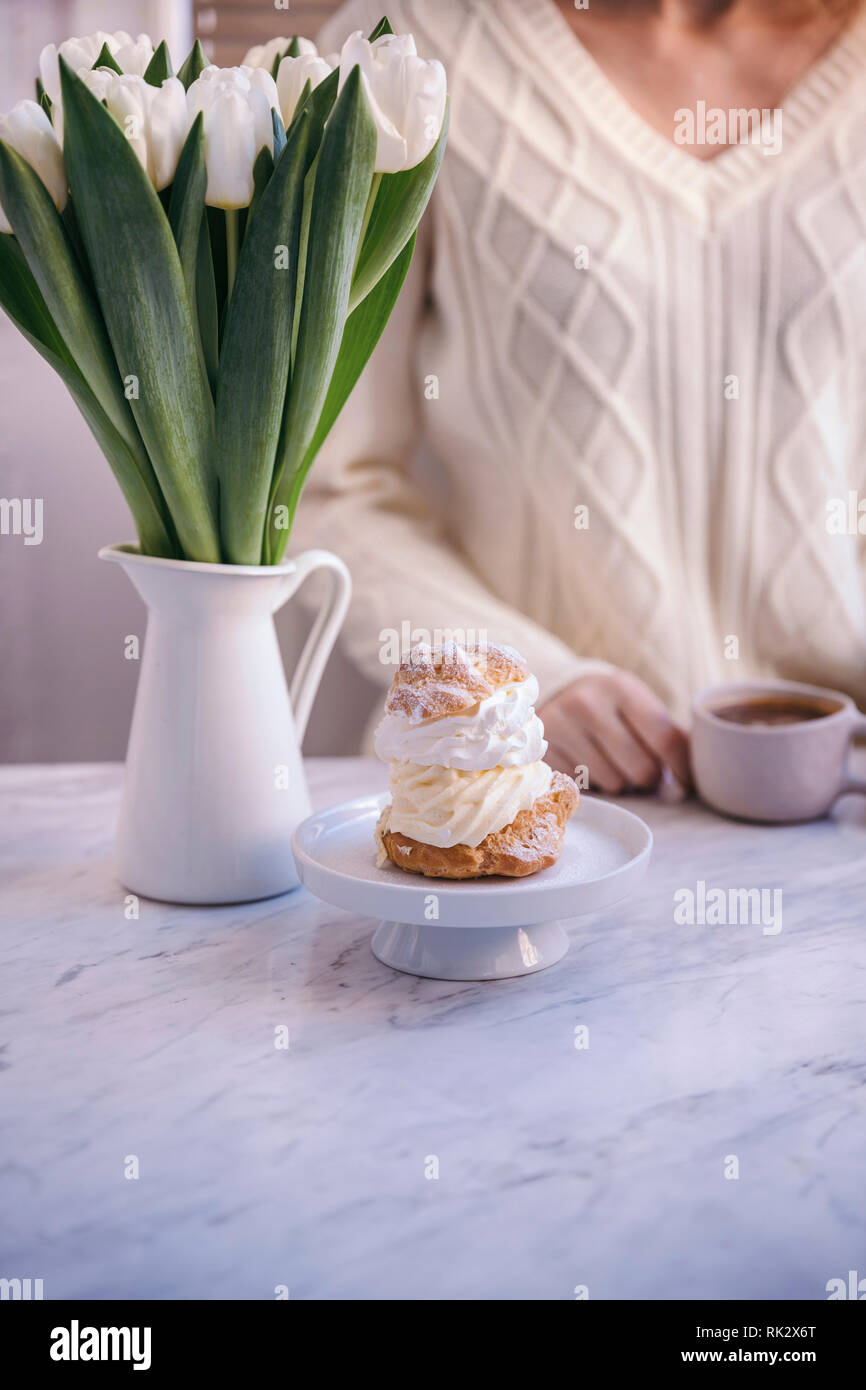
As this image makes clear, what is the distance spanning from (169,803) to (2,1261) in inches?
13.0

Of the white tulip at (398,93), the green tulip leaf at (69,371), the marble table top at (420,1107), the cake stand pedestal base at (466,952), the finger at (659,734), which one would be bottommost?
the marble table top at (420,1107)

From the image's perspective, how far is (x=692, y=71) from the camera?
47.9 inches

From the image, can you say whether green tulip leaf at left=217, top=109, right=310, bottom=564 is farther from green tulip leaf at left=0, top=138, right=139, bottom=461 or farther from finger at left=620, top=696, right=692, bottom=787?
finger at left=620, top=696, right=692, bottom=787

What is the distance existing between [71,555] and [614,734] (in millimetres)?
775

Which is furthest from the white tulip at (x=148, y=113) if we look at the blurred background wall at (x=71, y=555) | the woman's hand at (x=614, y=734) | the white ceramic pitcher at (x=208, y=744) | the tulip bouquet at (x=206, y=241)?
the blurred background wall at (x=71, y=555)

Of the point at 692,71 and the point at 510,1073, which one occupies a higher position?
the point at 692,71

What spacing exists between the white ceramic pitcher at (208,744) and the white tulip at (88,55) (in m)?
0.27

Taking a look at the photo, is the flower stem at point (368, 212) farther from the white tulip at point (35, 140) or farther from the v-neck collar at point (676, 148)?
the v-neck collar at point (676, 148)

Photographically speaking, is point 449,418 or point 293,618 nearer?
point 449,418

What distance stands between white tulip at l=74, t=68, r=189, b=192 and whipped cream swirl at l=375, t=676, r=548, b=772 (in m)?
0.33

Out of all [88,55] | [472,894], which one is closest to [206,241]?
[88,55]

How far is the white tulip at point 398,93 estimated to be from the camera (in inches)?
23.9
